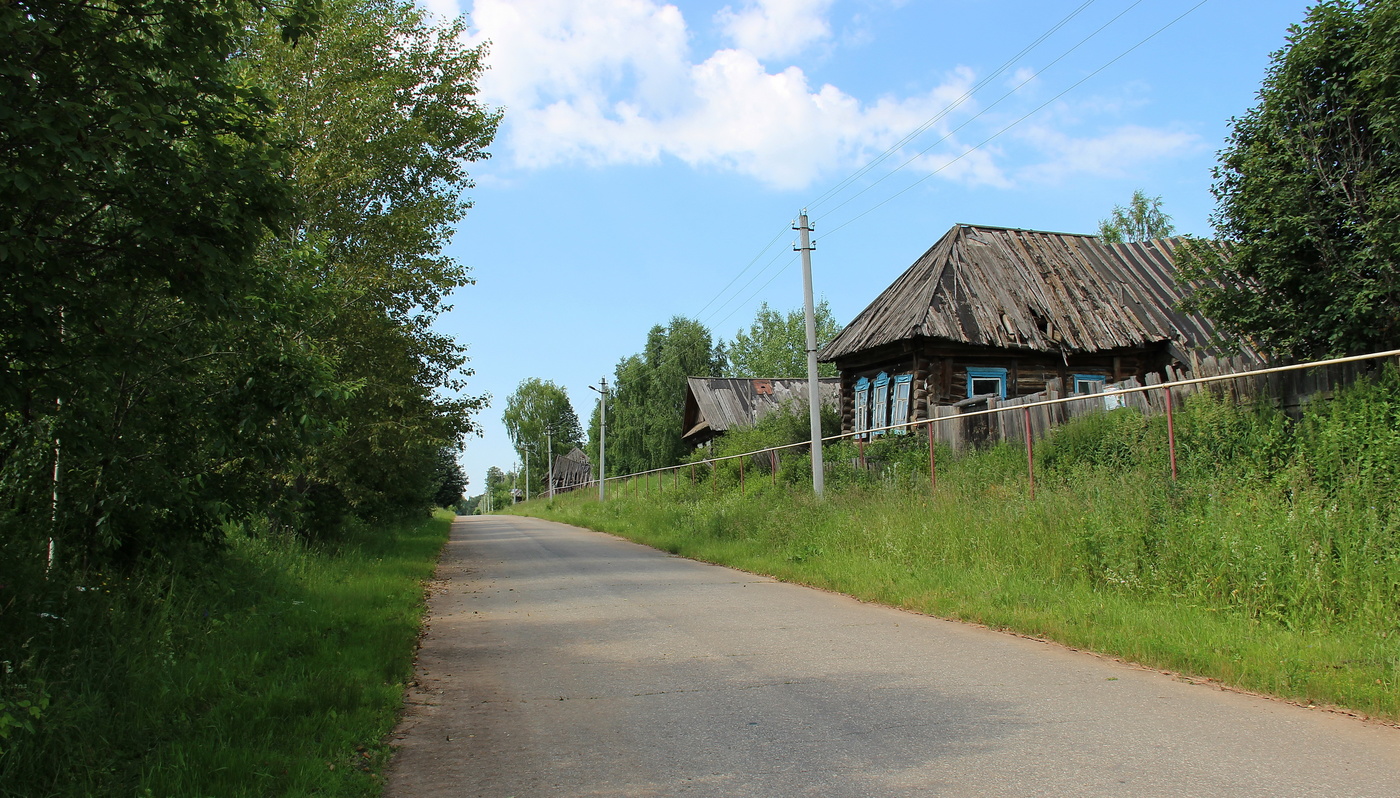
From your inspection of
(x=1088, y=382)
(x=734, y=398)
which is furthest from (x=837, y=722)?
(x=734, y=398)

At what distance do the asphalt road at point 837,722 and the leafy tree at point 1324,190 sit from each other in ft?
24.0

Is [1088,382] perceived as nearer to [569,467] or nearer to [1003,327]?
[1003,327]

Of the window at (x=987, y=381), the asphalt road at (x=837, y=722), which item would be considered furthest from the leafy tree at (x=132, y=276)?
the window at (x=987, y=381)

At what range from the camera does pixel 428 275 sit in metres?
17.0

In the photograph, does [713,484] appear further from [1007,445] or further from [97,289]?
[97,289]

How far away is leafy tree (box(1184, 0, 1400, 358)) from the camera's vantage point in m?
10.8

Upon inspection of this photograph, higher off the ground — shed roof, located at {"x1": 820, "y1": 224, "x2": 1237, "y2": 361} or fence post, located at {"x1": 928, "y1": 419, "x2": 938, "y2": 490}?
shed roof, located at {"x1": 820, "y1": 224, "x2": 1237, "y2": 361}

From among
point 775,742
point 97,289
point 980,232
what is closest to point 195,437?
point 97,289

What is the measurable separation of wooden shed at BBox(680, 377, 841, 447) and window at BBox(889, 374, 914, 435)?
18.3m

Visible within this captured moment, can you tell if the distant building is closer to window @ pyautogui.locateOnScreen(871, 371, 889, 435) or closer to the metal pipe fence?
the metal pipe fence

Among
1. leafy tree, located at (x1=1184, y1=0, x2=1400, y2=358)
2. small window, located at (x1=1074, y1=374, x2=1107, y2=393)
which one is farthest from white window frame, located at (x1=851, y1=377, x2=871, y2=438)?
leafy tree, located at (x1=1184, y1=0, x2=1400, y2=358)

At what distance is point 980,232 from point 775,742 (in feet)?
78.6

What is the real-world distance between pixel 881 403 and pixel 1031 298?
15.8 feet

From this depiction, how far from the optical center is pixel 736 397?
148 ft
